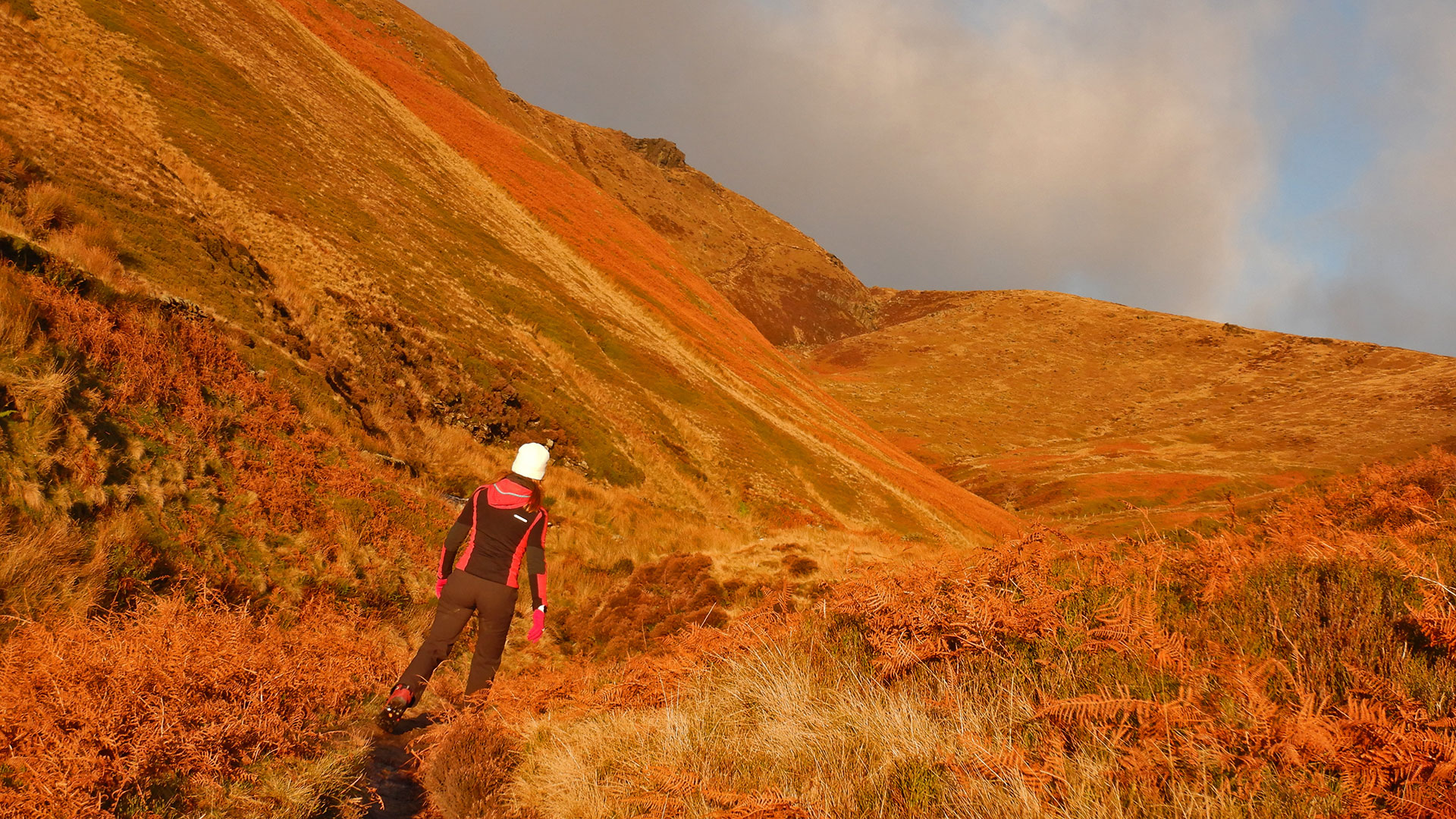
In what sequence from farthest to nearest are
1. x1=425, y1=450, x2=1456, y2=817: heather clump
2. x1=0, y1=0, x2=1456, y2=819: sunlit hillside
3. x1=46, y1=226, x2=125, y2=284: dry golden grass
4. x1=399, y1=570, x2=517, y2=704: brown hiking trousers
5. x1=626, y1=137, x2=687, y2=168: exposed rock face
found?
x1=626, y1=137, x2=687, y2=168: exposed rock face
x1=46, y1=226, x2=125, y2=284: dry golden grass
x1=399, y1=570, x2=517, y2=704: brown hiking trousers
x1=0, y1=0, x2=1456, y2=819: sunlit hillside
x1=425, y1=450, x2=1456, y2=817: heather clump

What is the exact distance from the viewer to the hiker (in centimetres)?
696

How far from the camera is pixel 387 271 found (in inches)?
809

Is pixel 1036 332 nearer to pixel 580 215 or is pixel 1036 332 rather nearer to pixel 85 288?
pixel 580 215

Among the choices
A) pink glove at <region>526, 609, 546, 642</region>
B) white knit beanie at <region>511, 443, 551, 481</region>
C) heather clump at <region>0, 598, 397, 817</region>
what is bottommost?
heather clump at <region>0, 598, 397, 817</region>

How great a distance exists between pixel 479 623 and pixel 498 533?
36.8 inches

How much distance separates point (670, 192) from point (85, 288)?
13288cm

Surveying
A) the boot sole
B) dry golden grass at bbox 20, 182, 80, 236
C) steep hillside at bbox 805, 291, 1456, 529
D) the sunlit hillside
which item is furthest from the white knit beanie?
steep hillside at bbox 805, 291, 1456, 529

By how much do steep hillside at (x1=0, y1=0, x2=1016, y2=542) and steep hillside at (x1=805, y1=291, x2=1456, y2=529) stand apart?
22.3 meters

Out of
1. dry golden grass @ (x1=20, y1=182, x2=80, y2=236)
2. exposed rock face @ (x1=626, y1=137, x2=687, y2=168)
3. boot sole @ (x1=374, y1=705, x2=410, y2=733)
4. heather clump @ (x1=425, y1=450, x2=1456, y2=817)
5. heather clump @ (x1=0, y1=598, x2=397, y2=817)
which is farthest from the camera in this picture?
exposed rock face @ (x1=626, y1=137, x2=687, y2=168)

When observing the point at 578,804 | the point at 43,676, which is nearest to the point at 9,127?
the point at 43,676

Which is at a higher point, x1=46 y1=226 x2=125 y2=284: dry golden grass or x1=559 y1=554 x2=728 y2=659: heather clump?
x1=46 y1=226 x2=125 y2=284: dry golden grass

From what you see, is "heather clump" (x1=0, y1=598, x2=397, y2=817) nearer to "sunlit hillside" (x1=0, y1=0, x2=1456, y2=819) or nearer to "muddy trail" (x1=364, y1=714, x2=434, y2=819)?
"sunlit hillside" (x1=0, y1=0, x2=1456, y2=819)

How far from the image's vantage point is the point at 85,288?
949 centimetres

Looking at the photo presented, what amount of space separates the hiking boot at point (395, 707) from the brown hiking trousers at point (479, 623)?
0.71 ft
